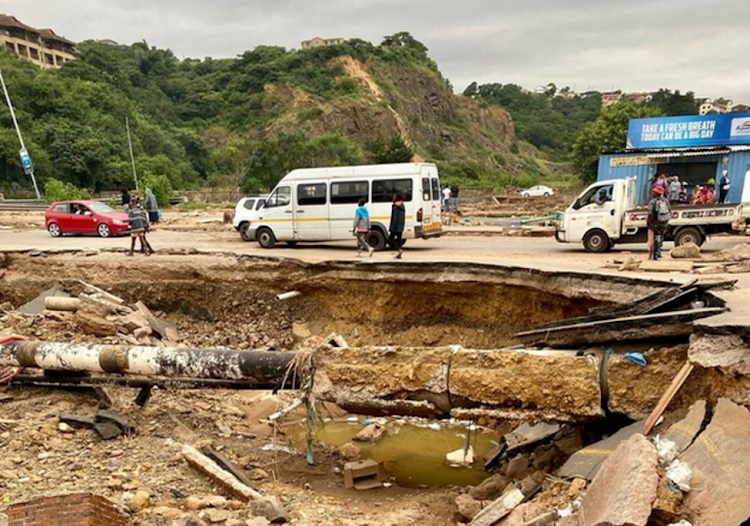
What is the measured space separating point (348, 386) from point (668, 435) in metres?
3.10

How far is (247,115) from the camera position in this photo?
240ft

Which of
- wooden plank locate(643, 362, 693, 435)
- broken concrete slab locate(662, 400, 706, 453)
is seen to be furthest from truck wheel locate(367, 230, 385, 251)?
broken concrete slab locate(662, 400, 706, 453)

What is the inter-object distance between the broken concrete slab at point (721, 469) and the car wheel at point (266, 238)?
40.5ft

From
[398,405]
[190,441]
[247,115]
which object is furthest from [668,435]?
[247,115]

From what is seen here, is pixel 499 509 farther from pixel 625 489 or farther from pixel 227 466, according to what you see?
pixel 227 466

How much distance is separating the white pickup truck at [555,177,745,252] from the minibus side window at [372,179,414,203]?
13.7ft

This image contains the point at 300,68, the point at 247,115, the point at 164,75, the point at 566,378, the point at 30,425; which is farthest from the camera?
the point at 164,75

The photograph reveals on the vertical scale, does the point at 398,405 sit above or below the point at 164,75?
below

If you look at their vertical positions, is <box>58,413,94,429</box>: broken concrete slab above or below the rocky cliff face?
below

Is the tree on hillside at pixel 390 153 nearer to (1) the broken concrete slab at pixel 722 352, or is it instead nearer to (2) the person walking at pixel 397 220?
(2) the person walking at pixel 397 220

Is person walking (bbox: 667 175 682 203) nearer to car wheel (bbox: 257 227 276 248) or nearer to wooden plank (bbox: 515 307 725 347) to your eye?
car wheel (bbox: 257 227 276 248)

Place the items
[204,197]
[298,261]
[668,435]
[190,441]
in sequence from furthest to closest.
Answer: [204,197], [298,261], [190,441], [668,435]

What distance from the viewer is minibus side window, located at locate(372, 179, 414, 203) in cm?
1337

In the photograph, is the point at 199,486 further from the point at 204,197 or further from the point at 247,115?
the point at 247,115
